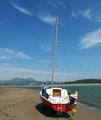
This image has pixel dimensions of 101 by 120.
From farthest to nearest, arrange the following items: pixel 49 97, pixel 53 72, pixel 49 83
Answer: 1. pixel 49 83
2. pixel 53 72
3. pixel 49 97

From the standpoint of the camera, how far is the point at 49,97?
22984mm

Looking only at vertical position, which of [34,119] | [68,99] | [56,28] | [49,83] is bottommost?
[34,119]

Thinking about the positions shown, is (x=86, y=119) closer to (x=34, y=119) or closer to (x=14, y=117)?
(x=34, y=119)

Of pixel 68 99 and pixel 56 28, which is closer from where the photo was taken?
pixel 68 99

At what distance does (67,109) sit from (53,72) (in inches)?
350

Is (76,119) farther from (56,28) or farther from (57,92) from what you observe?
(56,28)

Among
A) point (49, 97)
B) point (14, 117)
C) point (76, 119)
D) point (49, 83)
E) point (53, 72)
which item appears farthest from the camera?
point (49, 83)

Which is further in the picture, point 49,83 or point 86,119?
point 49,83

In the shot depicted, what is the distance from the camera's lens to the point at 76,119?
21.5 metres

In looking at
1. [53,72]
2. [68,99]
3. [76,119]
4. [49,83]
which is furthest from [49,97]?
[49,83]

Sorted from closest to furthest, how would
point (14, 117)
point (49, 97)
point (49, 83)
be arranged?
point (14, 117) < point (49, 97) < point (49, 83)

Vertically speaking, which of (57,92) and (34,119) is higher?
(57,92)

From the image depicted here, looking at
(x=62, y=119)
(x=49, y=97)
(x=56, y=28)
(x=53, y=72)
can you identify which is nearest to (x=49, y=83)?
(x=53, y=72)

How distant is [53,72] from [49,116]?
8584mm
